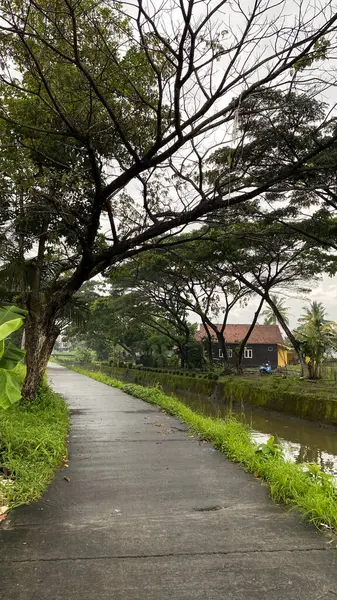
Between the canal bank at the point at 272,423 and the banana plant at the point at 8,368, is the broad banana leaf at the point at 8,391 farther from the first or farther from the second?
the canal bank at the point at 272,423

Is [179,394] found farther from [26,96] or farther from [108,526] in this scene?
[108,526]

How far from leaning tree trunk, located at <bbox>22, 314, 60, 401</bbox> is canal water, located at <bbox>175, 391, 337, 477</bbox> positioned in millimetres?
4524

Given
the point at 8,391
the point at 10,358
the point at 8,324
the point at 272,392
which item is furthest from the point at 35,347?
the point at 272,392

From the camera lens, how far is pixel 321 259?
17688mm

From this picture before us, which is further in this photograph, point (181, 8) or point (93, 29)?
point (93, 29)

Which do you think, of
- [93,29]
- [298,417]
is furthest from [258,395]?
[93,29]

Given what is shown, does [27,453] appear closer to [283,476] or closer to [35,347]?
[283,476]

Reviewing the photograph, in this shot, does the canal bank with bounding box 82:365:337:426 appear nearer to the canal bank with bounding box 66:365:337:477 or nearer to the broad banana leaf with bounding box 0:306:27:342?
the canal bank with bounding box 66:365:337:477

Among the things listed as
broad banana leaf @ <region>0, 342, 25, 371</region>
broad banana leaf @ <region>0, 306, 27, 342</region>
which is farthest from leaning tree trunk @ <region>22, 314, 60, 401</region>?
broad banana leaf @ <region>0, 306, 27, 342</region>

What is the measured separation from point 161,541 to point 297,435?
1006 cm

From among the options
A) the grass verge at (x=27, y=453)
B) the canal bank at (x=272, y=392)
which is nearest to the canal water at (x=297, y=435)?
the canal bank at (x=272, y=392)

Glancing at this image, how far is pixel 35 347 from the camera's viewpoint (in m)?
8.52

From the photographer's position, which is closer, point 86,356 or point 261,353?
point 261,353

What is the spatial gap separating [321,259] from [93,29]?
46.4 ft
